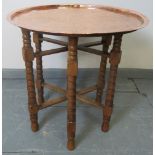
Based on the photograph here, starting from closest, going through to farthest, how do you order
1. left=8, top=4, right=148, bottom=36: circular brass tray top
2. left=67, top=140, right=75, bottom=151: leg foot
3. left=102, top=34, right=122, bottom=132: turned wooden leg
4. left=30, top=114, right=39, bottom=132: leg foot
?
1. left=8, top=4, right=148, bottom=36: circular brass tray top
2. left=102, top=34, right=122, bottom=132: turned wooden leg
3. left=67, top=140, right=75, bottom=151: leg foot
4. left=30, top=114, right=39, bottom=132: leg foot

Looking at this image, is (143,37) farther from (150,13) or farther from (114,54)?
(114,54)

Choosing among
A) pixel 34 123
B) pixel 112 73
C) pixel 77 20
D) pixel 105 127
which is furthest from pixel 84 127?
pixel 77 20

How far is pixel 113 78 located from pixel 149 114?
53cm

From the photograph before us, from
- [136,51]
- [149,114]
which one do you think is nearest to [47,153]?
[149,114]

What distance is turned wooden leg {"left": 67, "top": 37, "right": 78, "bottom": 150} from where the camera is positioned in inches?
42.0

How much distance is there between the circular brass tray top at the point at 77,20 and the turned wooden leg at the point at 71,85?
75mm

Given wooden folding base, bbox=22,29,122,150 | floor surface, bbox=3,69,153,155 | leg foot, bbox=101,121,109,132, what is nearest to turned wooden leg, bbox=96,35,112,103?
wooden folding base, bbox=22,29,122,150

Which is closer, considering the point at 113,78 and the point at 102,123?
the point at 113,78

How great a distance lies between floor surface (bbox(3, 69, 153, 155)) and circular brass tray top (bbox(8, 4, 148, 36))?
2.09 feet

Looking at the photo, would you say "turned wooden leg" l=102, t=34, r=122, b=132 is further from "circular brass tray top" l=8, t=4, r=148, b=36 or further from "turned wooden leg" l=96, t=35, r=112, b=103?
"turned wooden leg" l=96, t=35, r=112, b=103

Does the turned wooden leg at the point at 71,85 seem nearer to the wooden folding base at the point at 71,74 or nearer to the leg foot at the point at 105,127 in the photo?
the wooden folding base at the point at 71,74

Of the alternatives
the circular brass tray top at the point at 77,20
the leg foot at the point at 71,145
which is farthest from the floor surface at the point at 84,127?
the circular brass tray top at the point at 77,20

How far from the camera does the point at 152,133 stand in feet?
4.86

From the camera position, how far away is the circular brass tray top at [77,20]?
1.06 meters
